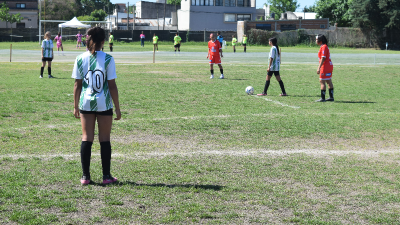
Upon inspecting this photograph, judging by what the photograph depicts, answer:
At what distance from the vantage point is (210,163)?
21.9 ft

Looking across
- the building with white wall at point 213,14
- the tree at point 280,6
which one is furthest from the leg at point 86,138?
the tree at point 280,6

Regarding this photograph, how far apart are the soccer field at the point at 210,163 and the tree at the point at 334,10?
70.5 m

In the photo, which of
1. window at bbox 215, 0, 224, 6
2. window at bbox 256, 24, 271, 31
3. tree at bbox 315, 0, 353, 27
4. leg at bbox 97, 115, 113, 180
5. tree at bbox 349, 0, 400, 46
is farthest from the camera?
window at bbox 215, 0, 224, 6

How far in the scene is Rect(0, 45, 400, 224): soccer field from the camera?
186 inches

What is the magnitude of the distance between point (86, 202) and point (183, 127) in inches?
177

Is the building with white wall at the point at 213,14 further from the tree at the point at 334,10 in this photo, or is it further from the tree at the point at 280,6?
the tree at the point at 280,6

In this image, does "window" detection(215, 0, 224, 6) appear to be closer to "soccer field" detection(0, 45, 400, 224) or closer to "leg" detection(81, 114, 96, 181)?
"soccer field" detection(0, 45, 400, 224)

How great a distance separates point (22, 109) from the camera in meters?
11.2

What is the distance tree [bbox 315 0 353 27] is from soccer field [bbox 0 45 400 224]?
231ft

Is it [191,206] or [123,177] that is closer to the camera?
[191,206]

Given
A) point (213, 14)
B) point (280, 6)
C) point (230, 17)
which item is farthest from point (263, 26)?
point (280, 6)

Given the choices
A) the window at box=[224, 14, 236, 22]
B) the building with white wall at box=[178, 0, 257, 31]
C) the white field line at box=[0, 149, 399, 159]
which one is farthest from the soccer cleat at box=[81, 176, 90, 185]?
the window at box=[224, 14, 236, 22]

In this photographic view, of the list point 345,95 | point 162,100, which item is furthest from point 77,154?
point 345,95

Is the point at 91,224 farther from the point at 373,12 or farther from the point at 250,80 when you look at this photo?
the point at 373,12
